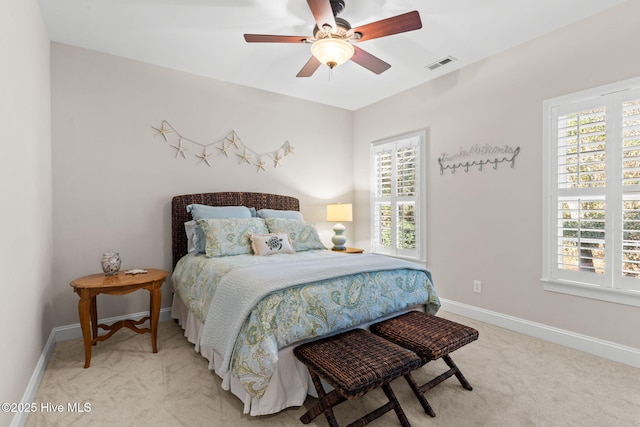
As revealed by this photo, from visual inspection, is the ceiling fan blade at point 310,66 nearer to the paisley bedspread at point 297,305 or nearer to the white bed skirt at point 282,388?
the paisley bedspread at point 297,305

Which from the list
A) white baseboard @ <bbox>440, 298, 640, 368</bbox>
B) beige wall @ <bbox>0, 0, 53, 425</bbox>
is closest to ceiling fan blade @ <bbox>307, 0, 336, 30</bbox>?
beige wall @ <bbox>0, 0, 53, 425</bbox>

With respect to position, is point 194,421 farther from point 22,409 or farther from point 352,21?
point 352,21

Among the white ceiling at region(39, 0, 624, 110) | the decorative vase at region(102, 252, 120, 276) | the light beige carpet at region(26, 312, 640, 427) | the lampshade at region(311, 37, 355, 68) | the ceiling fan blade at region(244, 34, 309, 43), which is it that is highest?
the white ceiling at region(39, 0, 624, 110)

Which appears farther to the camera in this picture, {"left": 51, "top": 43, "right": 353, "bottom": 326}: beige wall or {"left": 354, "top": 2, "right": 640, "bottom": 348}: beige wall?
{"left": 51, "top": 43, "right": 353, "bottom": 326}: beige wall

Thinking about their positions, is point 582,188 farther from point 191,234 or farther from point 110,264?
point 110,264

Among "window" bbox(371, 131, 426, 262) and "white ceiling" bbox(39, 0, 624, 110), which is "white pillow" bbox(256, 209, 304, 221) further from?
"white ceiling" bbox(39, 0, 624, 110)

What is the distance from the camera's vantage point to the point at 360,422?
1.65m

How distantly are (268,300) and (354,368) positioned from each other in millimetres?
576

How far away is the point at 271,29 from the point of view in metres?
2.75

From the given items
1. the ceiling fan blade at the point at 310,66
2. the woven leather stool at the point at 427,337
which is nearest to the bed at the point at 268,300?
the woven leather stool at the point at 427,337

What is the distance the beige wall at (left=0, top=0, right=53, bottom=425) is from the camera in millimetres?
1583

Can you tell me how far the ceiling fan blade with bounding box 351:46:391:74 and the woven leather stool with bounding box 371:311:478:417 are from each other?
1994mm

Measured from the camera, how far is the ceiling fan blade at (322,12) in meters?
1.93

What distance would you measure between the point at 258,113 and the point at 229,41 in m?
1.17
